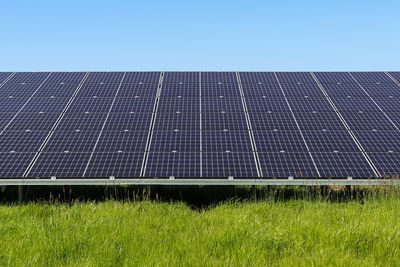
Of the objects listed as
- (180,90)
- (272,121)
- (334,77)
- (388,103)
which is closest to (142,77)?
(180,90)

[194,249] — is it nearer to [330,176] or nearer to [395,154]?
[330,176]

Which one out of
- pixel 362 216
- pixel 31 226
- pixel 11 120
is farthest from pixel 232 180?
pixel 11 120

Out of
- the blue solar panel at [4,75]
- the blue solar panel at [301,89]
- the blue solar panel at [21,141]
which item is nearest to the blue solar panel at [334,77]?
the blue solar panel at [301,89]

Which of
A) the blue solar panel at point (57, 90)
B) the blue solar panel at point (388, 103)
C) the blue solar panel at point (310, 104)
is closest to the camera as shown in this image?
the blue solar panel at point (310, 104)

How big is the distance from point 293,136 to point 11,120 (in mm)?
13952

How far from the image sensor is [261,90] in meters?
19.9

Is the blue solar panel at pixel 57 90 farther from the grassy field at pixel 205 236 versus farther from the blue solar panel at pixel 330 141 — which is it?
the blue solar panel at pixel 330 141

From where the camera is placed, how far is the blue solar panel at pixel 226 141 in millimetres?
14070

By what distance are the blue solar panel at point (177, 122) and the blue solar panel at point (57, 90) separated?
6.52 metres

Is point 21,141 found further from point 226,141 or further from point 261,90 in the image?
point 261,90

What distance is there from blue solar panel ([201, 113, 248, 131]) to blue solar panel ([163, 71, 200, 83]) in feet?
17.3

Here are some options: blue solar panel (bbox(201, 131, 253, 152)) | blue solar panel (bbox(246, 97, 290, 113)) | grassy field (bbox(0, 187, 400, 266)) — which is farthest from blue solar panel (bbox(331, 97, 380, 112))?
grassy field (bbox(0, 187, 400, 266))

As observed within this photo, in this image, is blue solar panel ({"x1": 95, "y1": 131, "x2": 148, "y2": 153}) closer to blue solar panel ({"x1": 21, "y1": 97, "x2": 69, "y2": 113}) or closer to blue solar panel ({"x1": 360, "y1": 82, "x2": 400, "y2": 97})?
blue solar panel ({"x1": 21, "y1": 97, "x2": 69, "y2": 113})

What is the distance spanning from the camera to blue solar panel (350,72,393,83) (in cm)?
2180
